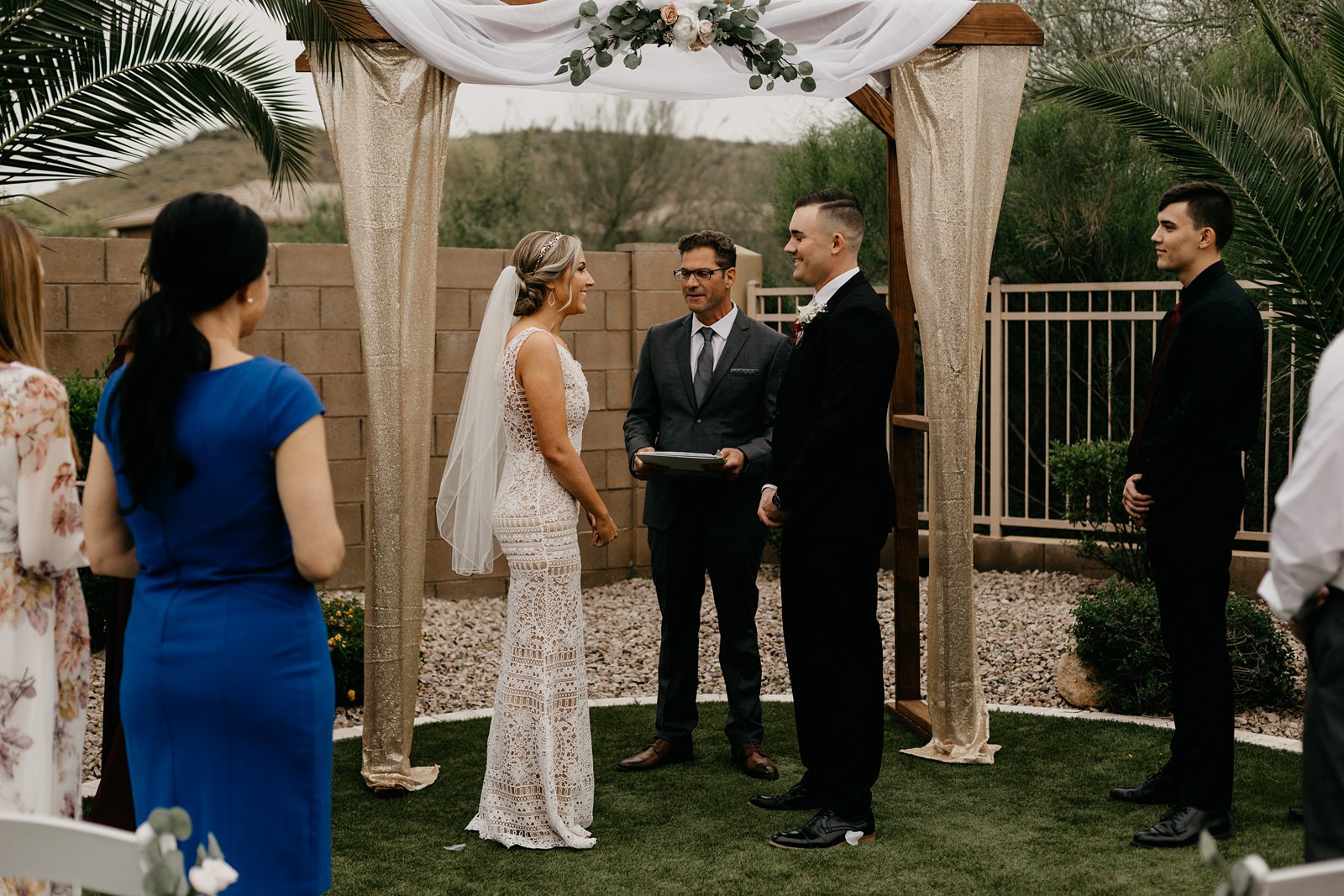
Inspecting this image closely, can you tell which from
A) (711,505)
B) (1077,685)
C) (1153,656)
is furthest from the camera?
(1077,685)

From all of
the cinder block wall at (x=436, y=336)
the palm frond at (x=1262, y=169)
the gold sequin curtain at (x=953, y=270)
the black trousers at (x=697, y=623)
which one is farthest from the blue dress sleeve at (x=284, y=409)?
the cinder block wall at (x=436, y=336)

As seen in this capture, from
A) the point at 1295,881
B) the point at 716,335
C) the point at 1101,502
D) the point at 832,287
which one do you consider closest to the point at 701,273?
the point at 716,335

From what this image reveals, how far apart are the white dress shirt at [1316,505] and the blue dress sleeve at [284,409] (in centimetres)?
183

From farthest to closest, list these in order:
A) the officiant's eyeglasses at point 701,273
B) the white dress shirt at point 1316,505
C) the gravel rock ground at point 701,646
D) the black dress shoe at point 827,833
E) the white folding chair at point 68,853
A: the gravel rock ground at point 701,646
the officiant's eyeglasses at point 701,273
the black dress shoe at point 827,833
the white dress shirt at point 1316,505
the white folding chair at point 68,853

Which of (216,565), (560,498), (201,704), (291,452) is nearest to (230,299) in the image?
(291,452)

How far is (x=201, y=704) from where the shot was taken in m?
2.54

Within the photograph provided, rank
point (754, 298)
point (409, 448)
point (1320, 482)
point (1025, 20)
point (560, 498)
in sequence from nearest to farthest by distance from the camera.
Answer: point (1320, 482), point (560, 498), point (409, 448), point (1025, 20), point (754, 298)

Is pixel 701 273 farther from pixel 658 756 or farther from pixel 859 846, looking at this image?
pixel 859 846

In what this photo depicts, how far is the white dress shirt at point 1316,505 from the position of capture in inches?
94.0

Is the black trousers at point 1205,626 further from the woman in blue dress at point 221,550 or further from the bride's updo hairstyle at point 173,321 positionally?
the bride's updo hairstyle at point 173,321

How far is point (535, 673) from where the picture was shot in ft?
14.2

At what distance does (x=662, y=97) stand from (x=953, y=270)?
4.33 ft

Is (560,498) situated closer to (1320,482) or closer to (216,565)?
(216,565)

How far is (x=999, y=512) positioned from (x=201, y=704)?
7215 mm
